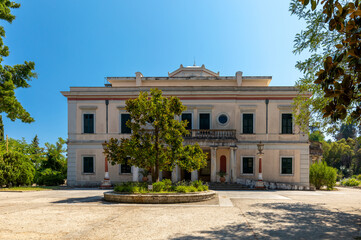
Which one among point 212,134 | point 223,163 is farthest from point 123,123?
point 223,163

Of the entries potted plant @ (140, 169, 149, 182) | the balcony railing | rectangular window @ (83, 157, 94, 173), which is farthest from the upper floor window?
rectangular window @ (83, 157, 94, 173)

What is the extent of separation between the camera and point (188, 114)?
88.8 feet

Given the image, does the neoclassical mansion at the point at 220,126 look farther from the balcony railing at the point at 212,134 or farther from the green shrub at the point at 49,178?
the green shrub at the point at 49,178

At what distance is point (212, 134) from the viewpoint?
83.7 ft

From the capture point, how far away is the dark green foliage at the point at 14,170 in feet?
75.5

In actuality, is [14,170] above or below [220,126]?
below

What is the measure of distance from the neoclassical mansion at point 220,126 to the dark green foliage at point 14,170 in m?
3.72

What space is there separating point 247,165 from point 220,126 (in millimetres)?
4321

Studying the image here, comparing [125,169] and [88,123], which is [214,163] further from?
[88,123]

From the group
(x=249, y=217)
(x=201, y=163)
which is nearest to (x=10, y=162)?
(x=201, y=163)

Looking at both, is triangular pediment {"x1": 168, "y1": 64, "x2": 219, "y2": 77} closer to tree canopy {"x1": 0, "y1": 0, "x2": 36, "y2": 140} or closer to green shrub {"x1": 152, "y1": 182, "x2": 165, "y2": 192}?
tree canopy {"x1": 0, "y1": 0, "x2": 36, "y2": 140}

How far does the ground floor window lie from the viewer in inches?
1068

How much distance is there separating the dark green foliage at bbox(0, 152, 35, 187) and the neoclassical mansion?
3.72m

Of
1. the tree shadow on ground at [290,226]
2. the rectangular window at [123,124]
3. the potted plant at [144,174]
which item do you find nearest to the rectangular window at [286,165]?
the potted plant at [144,174]
